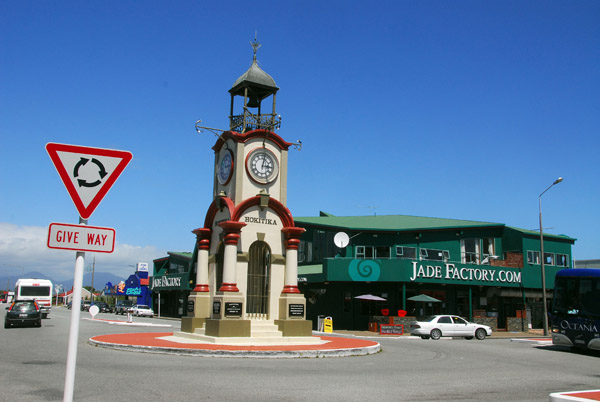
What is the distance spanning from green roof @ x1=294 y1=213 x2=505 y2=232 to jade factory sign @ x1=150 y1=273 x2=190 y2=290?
16374 mm

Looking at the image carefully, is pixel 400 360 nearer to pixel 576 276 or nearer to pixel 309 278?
pixel 576 276

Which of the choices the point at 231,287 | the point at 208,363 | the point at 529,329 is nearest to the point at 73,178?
the point at 208,363

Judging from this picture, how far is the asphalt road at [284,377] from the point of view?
10375 mm

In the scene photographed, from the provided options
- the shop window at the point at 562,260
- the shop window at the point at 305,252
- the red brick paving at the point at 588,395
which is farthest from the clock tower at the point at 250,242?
the shop window at the point at 562,260

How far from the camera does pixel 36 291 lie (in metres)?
43.8

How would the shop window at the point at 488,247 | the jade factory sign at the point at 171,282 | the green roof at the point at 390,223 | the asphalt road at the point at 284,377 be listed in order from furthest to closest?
the jade factory sign at the point at 171,282 → the shop window at the point at 488,247 → the green roof at the point at 390,223 → the asphalt road at the point at 284,377

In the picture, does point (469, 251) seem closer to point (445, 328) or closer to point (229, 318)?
point (445, 328)

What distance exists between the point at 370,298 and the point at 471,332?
7787 mm

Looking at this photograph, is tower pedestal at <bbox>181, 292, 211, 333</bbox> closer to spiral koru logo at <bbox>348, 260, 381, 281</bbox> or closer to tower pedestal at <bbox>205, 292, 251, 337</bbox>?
tower pedestal at <bbox>205, 292, 251, 337</bbox>

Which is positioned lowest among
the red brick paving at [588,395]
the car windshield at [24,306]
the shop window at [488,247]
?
the red brick paving at [588,395]

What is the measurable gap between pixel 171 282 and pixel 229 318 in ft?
131

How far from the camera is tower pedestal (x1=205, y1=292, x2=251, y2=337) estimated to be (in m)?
21.1

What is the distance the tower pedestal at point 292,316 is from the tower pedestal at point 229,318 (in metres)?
1.67

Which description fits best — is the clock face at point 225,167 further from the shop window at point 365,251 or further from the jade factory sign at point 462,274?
the shop window at point 365,251
